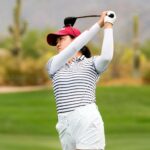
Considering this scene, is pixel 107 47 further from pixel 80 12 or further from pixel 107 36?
pixel 80 12

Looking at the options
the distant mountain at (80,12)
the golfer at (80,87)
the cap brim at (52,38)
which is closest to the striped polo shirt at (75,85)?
the golfer at (80,87)

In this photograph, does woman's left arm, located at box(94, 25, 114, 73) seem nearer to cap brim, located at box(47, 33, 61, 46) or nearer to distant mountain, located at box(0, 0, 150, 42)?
cap brim, located at box(47, 33, 61, 46)

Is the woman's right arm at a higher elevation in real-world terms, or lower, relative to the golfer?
higher

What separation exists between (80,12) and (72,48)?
7515 centimetres

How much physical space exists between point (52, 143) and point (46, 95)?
51.7 feet

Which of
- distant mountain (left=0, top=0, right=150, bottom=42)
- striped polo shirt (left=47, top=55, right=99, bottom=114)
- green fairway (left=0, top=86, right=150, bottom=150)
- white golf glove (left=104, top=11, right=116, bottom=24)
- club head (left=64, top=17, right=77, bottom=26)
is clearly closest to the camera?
white golf glove (left=104, top=11, right=116, bottom=24)

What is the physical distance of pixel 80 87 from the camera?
4812 millimetres

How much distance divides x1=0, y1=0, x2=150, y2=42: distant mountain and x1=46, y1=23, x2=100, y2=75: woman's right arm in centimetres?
5527

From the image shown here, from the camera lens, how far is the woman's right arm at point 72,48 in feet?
15.4

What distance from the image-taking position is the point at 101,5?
264ft

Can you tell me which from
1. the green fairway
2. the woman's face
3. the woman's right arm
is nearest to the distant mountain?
the green fairway

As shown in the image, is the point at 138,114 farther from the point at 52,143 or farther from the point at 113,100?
the point at 52,143

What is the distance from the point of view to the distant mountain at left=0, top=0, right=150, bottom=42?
70.1m

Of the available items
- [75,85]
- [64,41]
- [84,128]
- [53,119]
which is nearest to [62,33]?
[64,41]
